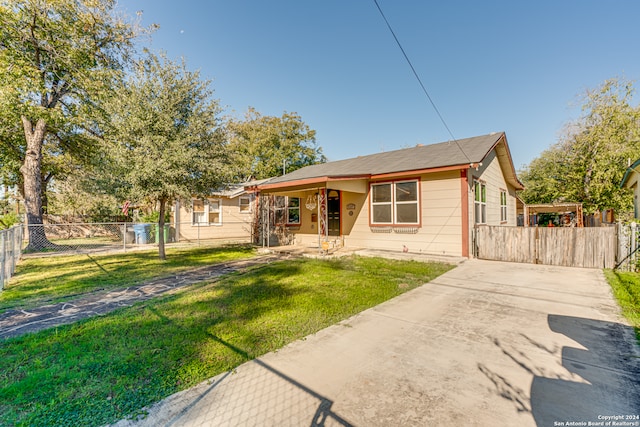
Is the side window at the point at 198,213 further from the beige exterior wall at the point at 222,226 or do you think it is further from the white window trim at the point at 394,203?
the white window trim at the point at 394,203

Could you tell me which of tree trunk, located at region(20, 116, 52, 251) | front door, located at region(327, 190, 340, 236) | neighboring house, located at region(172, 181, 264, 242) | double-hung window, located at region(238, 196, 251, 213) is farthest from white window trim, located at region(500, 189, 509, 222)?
tree trunk, located at region(20, 116, 52, 251)

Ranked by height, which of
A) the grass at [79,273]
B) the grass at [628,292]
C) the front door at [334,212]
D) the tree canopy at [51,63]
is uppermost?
the tree canopy at [51,63]

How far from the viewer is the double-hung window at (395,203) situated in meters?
9.97

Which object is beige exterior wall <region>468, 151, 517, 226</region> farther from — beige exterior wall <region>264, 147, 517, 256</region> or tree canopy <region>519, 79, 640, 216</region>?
tree canopy <region>519, 79, 640, 216</region>

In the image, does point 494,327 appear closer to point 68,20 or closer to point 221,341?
point 221,341

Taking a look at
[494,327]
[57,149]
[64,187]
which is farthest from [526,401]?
[64,187]

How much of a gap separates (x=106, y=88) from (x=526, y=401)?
627 inches

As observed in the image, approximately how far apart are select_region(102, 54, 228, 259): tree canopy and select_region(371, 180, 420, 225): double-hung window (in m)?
5.73

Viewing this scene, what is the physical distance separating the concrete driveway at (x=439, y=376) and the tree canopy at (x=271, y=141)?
24.1m

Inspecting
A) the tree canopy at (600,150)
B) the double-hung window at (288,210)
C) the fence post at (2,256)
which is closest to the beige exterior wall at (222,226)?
the double-hung window at (288,210)

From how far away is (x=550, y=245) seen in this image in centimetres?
792

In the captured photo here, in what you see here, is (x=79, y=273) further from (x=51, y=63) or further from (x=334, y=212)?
(x=51, y=63)

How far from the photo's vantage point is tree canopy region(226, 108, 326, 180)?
2711 centimetres

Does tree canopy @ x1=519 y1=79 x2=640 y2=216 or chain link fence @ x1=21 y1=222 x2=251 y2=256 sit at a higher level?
tree canopy @ x1=519 y1=79 x2=640 y2=216
